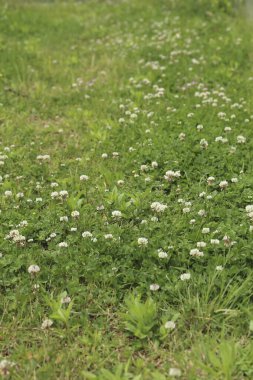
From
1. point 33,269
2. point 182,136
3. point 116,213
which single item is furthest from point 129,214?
point 182,136

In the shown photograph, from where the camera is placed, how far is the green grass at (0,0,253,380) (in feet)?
11.7

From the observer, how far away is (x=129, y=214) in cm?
489

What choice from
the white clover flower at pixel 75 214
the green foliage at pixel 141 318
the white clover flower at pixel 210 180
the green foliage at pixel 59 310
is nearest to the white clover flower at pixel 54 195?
the white clover flower at pixel 75 214

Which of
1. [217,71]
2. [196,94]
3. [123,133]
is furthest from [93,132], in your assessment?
[217,71]

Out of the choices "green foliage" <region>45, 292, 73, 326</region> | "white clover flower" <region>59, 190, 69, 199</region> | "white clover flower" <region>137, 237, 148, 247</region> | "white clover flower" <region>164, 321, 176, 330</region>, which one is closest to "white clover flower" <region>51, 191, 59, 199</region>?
"white clover flower" <region>59, 190, 69, 199</region>

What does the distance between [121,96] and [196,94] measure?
143 cm

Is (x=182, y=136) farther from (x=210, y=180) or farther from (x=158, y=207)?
(x=158, y=207)

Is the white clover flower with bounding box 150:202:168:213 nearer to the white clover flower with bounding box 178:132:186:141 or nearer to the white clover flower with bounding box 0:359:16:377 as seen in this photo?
the white clover flower with bounding box 178:132:186:141

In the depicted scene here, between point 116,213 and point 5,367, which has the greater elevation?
Answer: point 116,213

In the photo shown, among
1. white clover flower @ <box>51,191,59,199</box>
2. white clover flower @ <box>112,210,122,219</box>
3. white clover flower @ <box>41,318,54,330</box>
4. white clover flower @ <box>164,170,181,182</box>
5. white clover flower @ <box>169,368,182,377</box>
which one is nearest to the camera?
white clover flower @ <box>169,368,182,377</box>

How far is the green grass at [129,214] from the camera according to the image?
3580 mm

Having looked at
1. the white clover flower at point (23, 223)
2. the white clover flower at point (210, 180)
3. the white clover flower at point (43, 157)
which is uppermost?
the white clover flower at point (210, 180)

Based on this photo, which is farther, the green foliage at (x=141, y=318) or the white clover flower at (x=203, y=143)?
the white clover flower at (x=203, y=143)

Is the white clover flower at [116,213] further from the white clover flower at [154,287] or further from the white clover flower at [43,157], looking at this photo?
the white clover flower at [43,157]
